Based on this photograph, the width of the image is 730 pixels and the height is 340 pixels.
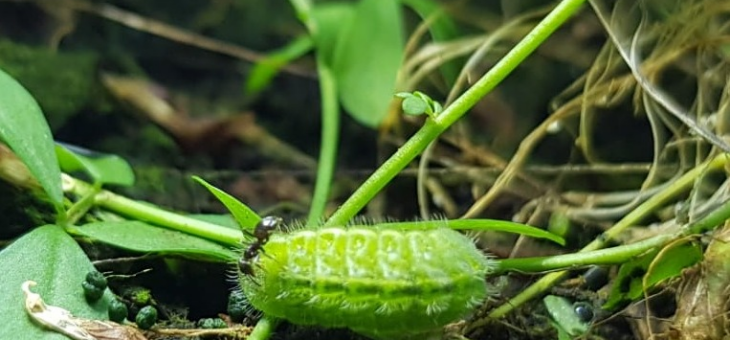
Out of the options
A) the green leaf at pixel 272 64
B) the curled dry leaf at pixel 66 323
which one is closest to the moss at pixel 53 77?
A: the green leaf at pixel 272 64

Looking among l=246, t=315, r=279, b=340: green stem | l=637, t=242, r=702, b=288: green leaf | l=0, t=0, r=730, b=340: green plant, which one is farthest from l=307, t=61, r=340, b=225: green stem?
l=637, t=242, r=702, b=288: green leaf

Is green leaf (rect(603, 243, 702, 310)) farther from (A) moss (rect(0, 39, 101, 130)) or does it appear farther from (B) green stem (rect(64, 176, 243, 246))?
(A) moss (rect(0, 39, 101, 130))

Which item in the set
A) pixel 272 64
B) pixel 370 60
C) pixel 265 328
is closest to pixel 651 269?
pixel 265 328

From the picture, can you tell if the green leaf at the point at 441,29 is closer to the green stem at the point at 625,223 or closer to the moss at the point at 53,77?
the green stem at the point at 625,223

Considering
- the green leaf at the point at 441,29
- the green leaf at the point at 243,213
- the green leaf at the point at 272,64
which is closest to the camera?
the green leaf at the point at 243,213

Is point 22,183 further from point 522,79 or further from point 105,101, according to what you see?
point 522,79

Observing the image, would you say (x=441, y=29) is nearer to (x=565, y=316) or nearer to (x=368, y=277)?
(x=565, y=316)
